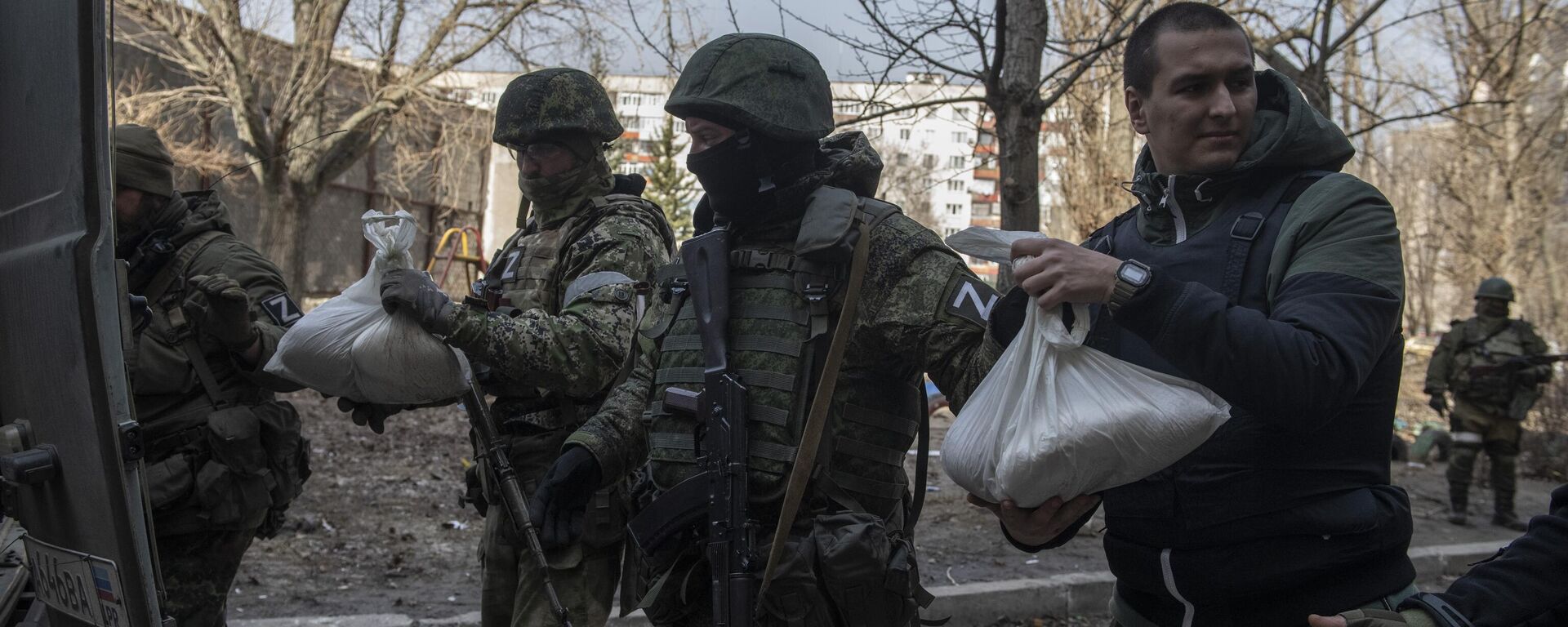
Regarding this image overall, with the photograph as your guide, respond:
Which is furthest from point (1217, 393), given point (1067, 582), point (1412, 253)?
point (1412, 253)

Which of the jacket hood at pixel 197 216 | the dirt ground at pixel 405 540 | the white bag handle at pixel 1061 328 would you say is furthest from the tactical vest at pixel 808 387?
the dirt ground at pixel 405 540

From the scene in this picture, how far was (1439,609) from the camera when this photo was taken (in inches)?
64.0

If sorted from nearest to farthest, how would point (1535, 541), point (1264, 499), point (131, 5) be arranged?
point (1535, 541) → point (1264, 499) → point (131, 5)

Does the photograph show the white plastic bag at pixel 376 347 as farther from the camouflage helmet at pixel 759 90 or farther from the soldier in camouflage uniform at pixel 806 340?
the camouflage helmet at pixel 759 90

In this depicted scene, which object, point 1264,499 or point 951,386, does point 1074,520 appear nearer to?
point 1264,499

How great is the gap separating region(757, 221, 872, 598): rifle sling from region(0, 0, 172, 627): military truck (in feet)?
3.78

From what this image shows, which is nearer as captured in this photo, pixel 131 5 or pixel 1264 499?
pixel 1264 499

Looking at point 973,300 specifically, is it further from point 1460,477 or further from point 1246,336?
point 1460,477

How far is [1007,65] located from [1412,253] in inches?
1251

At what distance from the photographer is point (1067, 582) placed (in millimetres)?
5664

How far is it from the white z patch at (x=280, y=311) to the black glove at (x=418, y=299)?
76cm

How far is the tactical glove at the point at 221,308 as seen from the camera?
3.31 m

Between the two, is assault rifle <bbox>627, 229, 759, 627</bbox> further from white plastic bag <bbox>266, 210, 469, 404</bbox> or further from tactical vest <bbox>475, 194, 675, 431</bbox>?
white plastic bag <bbox>266, 210, 469, 404</bbox>

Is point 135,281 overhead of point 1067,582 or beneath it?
overhead
